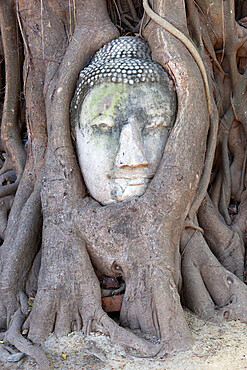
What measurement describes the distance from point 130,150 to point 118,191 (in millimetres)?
278

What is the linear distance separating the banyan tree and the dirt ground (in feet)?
0.20

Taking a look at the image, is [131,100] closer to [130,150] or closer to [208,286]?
[130,150]

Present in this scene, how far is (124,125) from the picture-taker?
255cm

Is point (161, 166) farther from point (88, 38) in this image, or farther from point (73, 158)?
point (88, 38)

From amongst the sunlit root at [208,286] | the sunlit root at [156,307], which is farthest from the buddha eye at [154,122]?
the sunlit root at [156,307]

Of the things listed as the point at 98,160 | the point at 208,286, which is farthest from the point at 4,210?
the point at 208,286

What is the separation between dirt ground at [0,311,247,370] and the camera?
2045 mm

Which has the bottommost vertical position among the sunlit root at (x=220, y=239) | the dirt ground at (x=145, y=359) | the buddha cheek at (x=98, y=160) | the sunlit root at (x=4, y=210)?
the dirt ground at (x=145, y=359)

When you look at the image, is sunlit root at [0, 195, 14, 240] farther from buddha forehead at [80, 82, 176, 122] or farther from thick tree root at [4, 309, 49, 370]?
buddha forehead at [80, 82, 176, 122]

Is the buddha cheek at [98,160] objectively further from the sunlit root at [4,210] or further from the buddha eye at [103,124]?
the sunlit root at [4,210]

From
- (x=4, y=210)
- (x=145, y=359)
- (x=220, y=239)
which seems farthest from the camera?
(x=4, y=210)

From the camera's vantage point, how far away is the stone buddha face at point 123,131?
2559 mm

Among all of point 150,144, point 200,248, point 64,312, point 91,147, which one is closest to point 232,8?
point 150,144

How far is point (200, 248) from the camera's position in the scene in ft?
8.91
